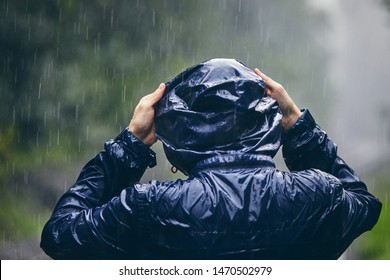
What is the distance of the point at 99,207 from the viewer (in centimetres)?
232

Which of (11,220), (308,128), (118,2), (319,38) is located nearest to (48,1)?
(118,2)

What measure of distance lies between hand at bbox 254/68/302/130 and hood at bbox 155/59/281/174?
0.28 feet

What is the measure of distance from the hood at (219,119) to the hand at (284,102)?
3.4 inches

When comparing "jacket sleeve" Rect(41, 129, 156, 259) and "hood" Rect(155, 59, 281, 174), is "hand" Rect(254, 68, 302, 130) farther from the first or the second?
"jacket sleeve" Rect(41, 129, 156, 259)

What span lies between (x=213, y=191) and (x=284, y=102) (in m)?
0.47

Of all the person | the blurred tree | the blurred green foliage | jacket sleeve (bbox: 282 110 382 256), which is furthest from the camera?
the blurred tree

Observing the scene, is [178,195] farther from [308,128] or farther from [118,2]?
[118,2]

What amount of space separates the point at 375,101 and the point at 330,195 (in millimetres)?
3431

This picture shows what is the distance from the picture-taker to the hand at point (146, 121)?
2.50 metres

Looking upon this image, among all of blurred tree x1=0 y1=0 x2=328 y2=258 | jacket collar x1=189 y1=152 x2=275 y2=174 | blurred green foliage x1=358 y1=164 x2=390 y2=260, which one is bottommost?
blurred green foliage x1=358 y1=164 x2=390 y2=260

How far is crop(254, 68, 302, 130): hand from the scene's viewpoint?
8.39 feet

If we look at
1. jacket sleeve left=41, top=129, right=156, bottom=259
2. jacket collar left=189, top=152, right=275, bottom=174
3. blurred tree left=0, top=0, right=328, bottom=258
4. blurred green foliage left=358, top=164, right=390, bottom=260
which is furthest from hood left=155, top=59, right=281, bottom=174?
blurred tree left=0, top=0, right=328, bottom=258

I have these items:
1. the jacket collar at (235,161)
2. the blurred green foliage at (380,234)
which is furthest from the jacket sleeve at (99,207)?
the blurred green foliage at (380,234)

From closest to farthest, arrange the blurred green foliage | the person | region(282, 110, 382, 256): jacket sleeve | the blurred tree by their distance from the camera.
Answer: the person, region(282, 110, 382, 256): jacket sleeve, the blurred green foliage, the blurred tree
